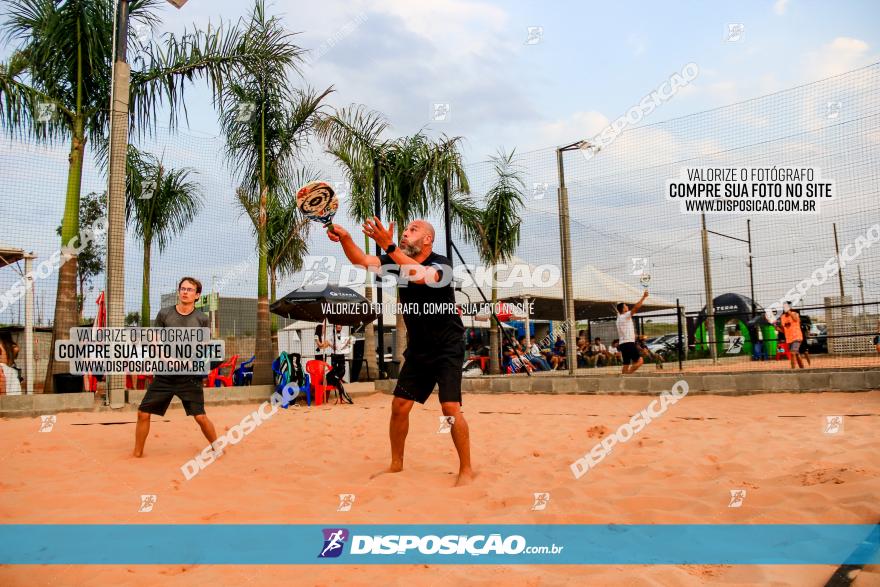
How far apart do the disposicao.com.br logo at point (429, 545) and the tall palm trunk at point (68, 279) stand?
25.8ft

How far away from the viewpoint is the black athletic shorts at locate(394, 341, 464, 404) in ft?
14.3

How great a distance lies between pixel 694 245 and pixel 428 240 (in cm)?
642


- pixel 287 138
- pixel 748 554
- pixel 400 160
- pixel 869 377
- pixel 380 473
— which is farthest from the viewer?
pixel 400 160

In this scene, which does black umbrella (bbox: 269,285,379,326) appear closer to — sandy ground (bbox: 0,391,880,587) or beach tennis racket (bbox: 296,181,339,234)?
sandy ground (bbox: 0,391,880,587)

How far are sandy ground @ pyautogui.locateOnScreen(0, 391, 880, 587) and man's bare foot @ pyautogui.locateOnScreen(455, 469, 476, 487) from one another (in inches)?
2.6

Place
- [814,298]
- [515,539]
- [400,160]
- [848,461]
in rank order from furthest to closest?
[400,160] → [814,298] → [848,461] → [515,539]

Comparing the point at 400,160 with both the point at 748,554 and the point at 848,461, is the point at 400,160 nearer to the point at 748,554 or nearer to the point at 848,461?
the point at 848,461

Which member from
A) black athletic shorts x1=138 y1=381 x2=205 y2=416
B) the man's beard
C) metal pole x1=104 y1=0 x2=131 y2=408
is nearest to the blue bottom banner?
the man's beard

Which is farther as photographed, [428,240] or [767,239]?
[767,239]

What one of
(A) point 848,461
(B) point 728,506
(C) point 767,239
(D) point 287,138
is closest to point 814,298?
(C) point 767,239

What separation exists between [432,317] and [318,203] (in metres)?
1.18

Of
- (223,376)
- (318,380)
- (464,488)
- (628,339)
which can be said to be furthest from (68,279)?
(628,339)

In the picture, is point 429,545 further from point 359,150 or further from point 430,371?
point 359,150

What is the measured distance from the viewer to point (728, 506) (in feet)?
10.7
